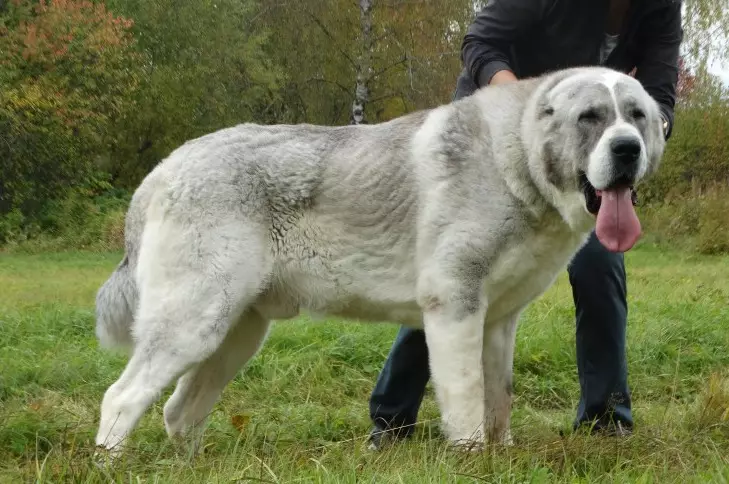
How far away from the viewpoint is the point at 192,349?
346cm

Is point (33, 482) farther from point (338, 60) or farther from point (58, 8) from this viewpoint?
point (338, 60)

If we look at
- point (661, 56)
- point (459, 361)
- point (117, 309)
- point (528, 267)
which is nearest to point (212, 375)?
point (117, 309)

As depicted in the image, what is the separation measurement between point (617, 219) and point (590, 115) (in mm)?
401

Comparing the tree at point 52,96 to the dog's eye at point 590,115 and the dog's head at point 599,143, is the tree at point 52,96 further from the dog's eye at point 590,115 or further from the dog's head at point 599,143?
the dog's eye at point 590,115

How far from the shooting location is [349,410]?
15.1ft

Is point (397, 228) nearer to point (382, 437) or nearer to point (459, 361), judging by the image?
point (459, 361)

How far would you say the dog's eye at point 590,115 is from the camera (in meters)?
3.20

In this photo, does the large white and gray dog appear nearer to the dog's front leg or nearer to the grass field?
the dog's front leg

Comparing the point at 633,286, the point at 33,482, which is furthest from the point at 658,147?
the point at 633,286

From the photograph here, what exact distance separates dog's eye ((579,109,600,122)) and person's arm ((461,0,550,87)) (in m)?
0.64

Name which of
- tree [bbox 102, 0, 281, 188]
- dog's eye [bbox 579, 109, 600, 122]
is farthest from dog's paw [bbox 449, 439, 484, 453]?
tree [bbox 102, 0, 281, 188]

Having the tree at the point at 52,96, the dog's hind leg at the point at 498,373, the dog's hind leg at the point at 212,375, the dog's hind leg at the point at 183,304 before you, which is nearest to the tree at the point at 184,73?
the tree at the point at 52,96

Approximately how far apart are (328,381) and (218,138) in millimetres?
1949

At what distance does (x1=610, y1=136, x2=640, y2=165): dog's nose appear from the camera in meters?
3.07
